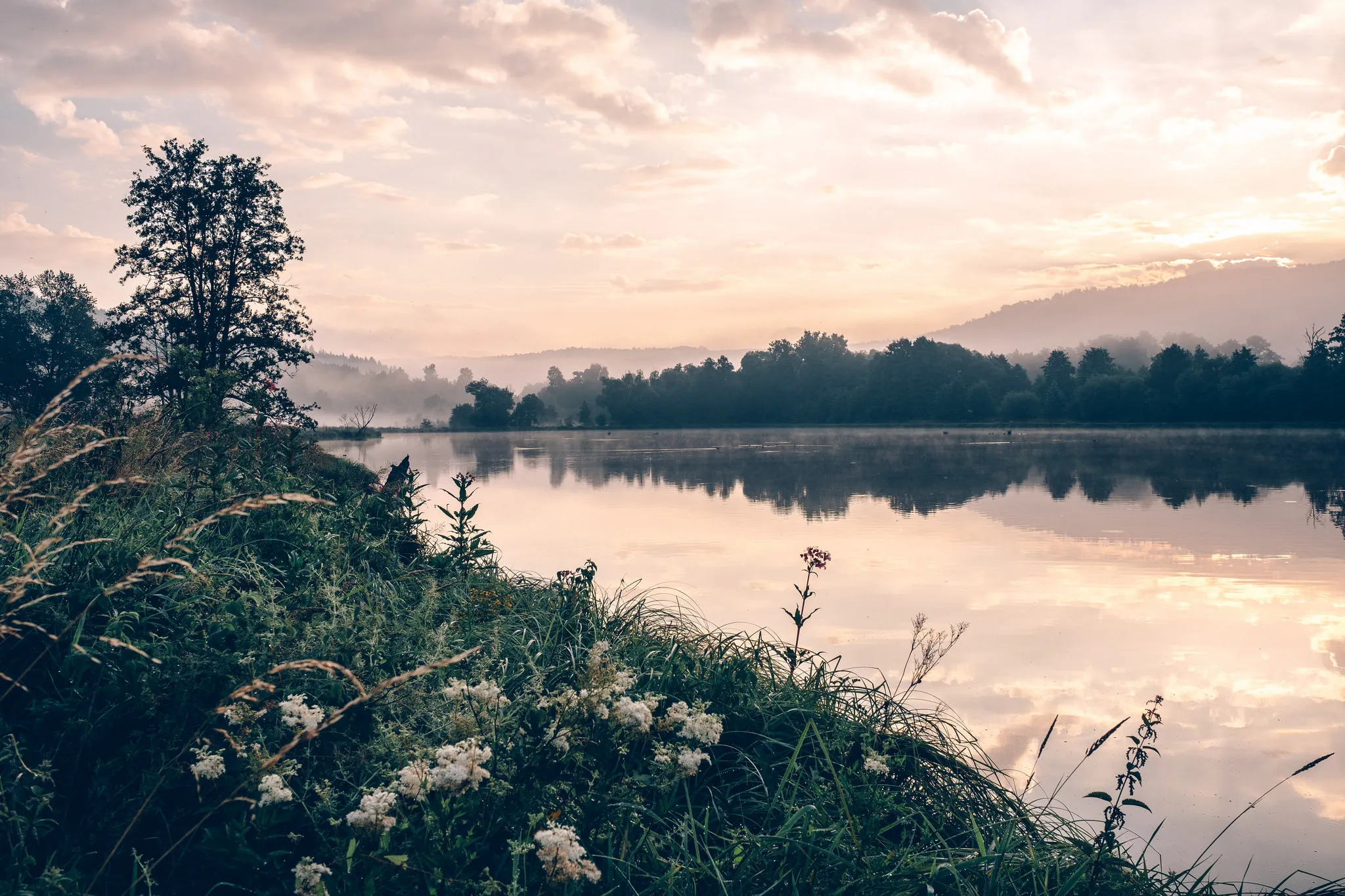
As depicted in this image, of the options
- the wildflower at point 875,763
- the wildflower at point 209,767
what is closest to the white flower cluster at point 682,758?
the wildflower at point 875,763

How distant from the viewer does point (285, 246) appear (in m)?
29.0

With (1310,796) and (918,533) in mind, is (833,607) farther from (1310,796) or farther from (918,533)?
(918,533)

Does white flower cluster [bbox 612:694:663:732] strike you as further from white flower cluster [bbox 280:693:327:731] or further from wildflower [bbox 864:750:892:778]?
wildflower [bbox 864:750:892:778]

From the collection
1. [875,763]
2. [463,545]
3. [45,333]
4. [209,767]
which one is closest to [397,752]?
[209,767]

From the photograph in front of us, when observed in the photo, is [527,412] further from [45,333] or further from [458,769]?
[458,769]

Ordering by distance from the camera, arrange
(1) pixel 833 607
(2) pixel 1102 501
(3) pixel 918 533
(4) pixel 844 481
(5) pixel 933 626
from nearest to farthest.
→ (5) pixel 933 626
(1) pixel 833 607
(3) pixel 918 533
(2) pixel 1102 501
(4) pixel 844 481

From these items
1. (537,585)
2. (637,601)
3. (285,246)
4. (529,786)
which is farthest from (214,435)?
(285,246)

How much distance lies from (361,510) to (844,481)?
68.3ft

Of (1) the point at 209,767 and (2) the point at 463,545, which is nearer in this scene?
(1) the point at 209,767

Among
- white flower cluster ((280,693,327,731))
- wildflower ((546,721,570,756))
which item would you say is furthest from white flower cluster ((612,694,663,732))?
white flower cluster ((280,693,327,731))

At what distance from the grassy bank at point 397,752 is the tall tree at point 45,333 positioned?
42236 millimetres

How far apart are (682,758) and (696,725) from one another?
234mm

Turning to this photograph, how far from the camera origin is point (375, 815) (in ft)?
9.39

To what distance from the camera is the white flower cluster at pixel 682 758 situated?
351cm
